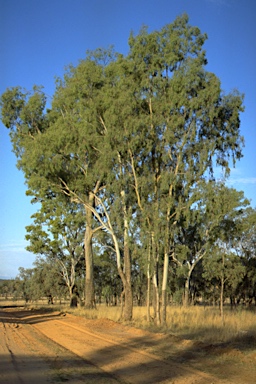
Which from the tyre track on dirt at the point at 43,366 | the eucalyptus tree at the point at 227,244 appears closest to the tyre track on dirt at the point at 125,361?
the tyre track on dirt at the point at 43,366

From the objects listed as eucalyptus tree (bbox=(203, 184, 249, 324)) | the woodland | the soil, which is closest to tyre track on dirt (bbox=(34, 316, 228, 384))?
the soil

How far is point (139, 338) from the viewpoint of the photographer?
57.4 feet

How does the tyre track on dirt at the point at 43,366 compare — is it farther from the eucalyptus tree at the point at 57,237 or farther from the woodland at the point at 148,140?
the eucalyptus tree at the point at 57,237

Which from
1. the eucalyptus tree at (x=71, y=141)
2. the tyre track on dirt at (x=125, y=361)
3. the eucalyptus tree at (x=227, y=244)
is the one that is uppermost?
the eucalyptus tree at (x=71, y=141)

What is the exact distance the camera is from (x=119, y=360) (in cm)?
1224

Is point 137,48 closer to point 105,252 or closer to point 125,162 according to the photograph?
point 125,162

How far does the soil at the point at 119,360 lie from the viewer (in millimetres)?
9828

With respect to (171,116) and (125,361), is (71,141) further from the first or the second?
(125,361)

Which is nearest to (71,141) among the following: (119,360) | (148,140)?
(148,140)

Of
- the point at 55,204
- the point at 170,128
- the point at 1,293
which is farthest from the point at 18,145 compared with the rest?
the point at 1,293

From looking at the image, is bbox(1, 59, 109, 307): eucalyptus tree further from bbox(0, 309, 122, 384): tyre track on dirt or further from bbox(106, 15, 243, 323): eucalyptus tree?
bbox(0, 309, 122, 384): tyre track on dirt

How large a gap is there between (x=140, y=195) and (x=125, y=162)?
202cm

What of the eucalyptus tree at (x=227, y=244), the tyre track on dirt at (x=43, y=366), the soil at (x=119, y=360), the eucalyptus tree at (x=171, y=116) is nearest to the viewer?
the tyre track on dirt at (x=43, y=366)

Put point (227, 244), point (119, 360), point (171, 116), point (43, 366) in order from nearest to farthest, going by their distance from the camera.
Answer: point (43, 366)
point (119, 360)
point (171, 116)
point (227, 244)
